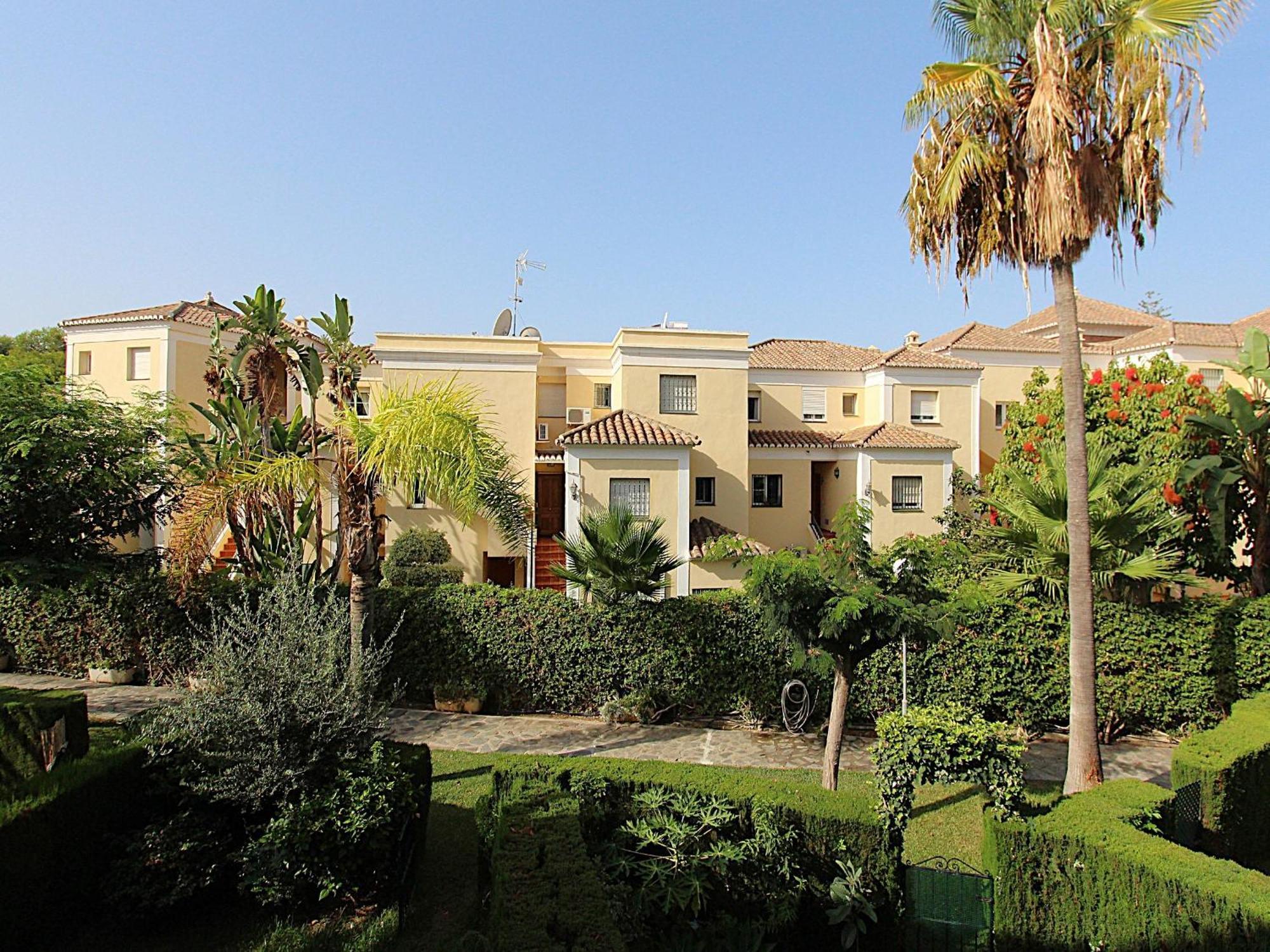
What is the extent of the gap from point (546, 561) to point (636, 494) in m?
4.81

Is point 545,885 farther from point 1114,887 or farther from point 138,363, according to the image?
point 138,363

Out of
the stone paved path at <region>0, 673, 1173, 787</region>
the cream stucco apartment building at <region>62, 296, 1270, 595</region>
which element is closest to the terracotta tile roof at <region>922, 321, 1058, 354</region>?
the cream stucco apartment building at <region>62, 296, 1270, 595</region>

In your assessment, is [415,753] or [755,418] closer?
[415,753]

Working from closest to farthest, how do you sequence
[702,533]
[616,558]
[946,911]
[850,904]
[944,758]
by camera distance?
[850,904] → [946,911] → [944,758] → [616,558] → [702,533]

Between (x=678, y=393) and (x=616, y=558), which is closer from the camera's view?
(x=616, y=558)

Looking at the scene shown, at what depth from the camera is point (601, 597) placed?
45.4 feet

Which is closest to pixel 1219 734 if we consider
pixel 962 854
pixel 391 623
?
pixel 962 854

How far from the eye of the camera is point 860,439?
27.5m

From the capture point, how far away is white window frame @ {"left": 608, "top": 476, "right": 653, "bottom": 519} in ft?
71.7

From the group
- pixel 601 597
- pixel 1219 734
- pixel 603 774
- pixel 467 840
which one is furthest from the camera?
pixel 601 597

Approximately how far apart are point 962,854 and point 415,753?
6.67m

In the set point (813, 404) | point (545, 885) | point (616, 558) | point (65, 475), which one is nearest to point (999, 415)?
point (813, 404)

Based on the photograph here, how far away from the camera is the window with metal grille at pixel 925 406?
29.2 metres

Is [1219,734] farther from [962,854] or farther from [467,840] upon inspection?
[467,840]
